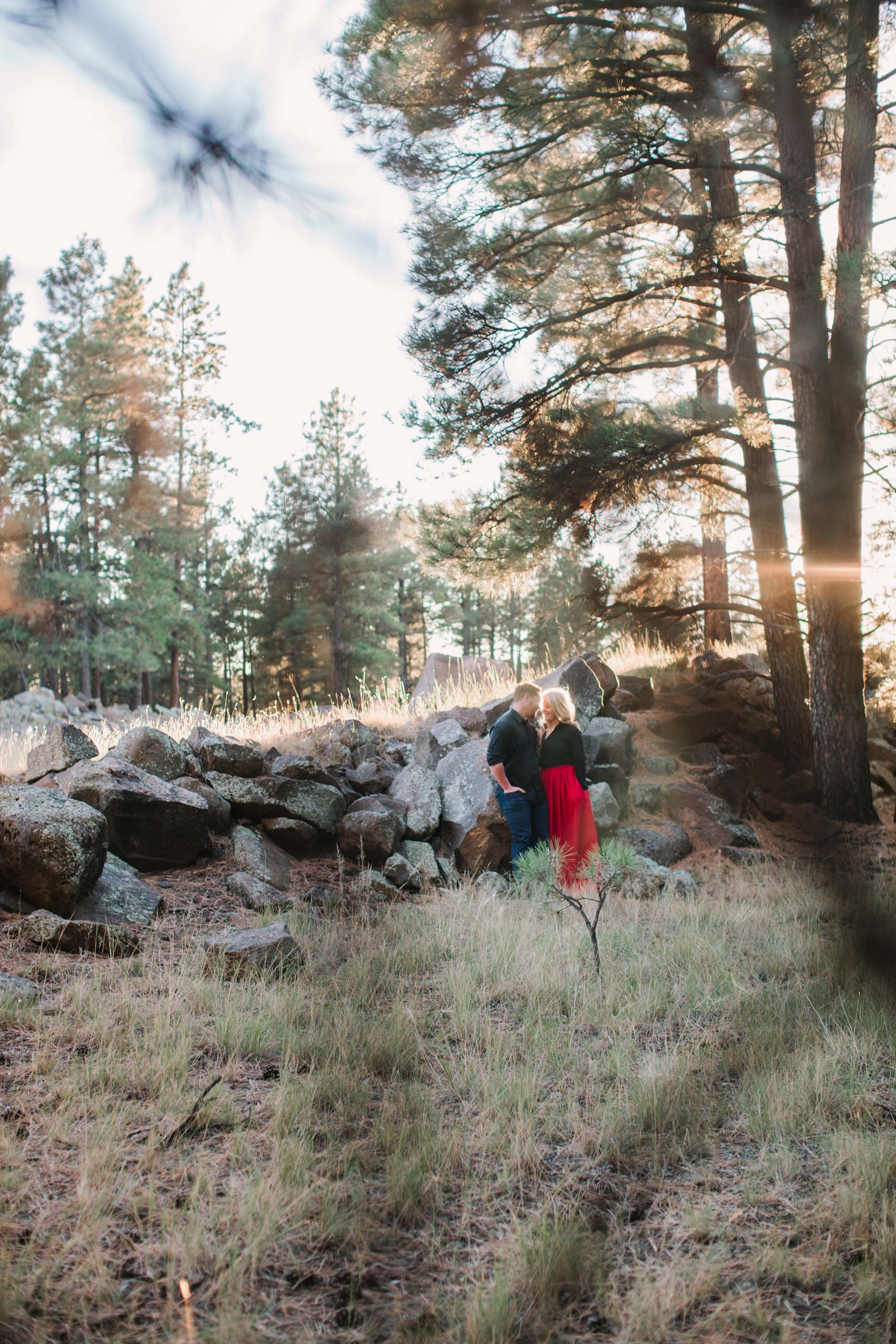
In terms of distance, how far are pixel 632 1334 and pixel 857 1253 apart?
708 mm

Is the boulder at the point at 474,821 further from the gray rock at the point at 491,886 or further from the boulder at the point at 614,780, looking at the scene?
the boulder at the point at 614,780

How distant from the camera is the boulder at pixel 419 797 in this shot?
735 cm

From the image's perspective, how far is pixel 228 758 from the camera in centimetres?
700

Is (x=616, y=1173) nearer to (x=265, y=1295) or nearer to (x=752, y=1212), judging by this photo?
(x=752, y=1212)

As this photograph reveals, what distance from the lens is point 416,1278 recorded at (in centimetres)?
208

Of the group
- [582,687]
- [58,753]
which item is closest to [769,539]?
[582,687]

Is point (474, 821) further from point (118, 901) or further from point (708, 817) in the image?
point (118, 901)

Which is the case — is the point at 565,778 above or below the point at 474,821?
above

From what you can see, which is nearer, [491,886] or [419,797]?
[491,886]

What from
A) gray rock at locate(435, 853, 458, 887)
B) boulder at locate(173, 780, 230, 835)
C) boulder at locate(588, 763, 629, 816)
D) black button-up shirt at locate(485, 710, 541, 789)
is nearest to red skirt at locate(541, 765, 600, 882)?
black button-up shirt at locate(485, 710, 541, 789)

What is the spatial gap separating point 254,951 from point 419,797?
352 cm

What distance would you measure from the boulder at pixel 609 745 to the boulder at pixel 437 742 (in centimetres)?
130

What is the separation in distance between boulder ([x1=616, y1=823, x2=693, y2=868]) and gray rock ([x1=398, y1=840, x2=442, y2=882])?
1.89 metres

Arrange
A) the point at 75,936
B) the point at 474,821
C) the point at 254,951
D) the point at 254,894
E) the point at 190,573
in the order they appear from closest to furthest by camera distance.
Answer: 1. the point at 254,951
2. the point at 75,936
3. the point at 254,894
4. the point at 474,821
5. the point at 190,573
